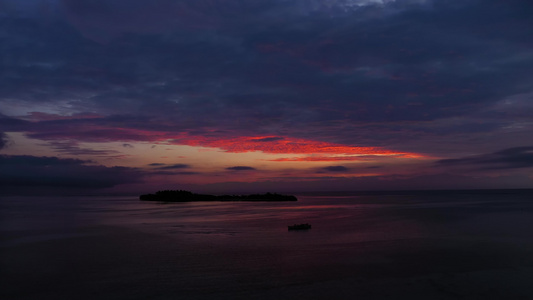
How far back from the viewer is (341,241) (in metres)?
22.6

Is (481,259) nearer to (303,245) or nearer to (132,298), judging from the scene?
(303,245)

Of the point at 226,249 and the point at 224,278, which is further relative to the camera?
the point at 226,249

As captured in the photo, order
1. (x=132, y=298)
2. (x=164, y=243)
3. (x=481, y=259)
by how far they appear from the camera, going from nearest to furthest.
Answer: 1. (x=132, y=298)
2. (x=481, y=259)
3. (x=164, y=243)

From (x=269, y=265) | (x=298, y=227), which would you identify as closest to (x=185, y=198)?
(x=298, y=227)

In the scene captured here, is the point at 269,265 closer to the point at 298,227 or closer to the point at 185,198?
the point at 298,227

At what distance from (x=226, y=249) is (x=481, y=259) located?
503 inches

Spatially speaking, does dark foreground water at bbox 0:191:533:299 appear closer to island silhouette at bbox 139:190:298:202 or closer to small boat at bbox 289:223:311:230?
small boat at bbox 289:223:311:230

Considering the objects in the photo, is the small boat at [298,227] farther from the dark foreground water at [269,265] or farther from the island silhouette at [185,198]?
the island silhouette at [185,198]

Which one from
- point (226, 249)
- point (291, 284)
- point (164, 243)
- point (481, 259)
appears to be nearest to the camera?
point (291, 284)

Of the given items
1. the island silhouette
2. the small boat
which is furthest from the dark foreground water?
the island silhouette

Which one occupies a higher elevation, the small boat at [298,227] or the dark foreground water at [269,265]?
the small boat at [298,227]

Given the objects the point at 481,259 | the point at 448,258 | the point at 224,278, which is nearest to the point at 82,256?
the point at 224,278

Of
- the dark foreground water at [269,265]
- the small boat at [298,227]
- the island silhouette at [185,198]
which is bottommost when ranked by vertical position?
the dark foreground water at [269,265]

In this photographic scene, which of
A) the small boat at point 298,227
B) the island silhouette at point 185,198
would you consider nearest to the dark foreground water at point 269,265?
the small boat at point 298,227
